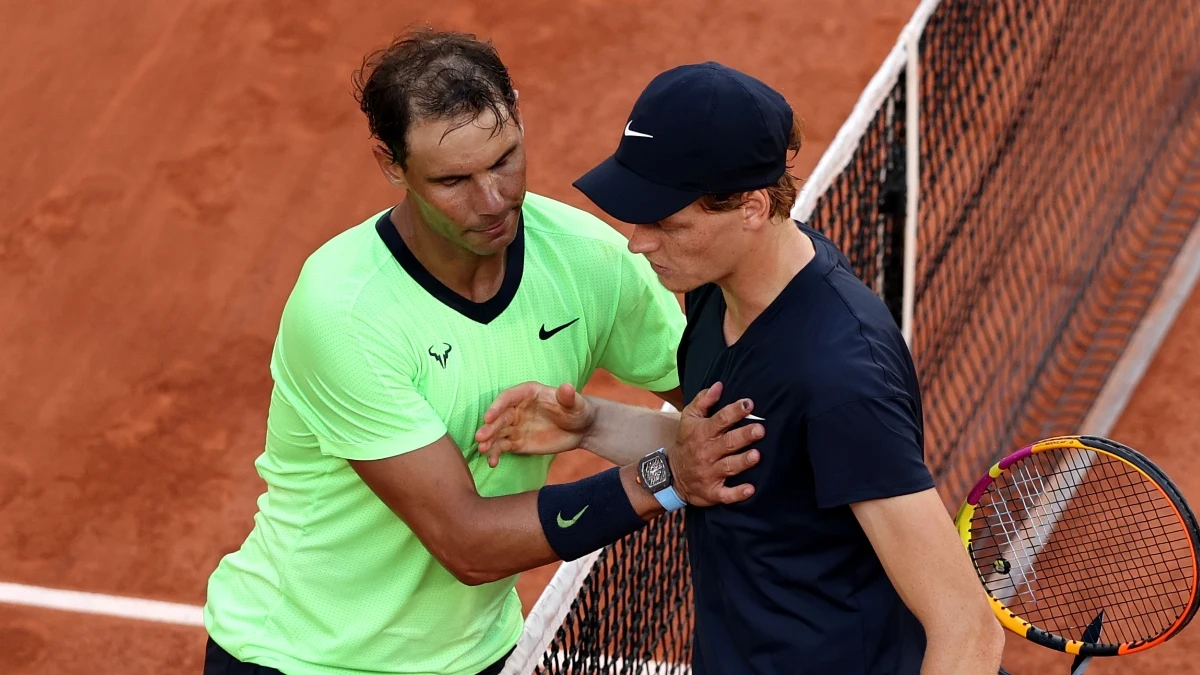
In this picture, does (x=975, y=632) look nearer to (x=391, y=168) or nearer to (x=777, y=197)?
(x=777, y=197)

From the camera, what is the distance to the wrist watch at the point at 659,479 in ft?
9.07

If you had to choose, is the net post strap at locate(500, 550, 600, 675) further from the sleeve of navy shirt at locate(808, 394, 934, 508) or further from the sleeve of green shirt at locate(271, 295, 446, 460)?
the sleeve of navy shirt at locate(808, 394, 934, 508)

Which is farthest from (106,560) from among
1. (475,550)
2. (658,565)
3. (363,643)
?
(475,550)

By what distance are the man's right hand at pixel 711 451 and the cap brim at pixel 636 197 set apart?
0.34 metres

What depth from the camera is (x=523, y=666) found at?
3.03 meters

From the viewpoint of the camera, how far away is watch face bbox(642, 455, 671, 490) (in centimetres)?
279

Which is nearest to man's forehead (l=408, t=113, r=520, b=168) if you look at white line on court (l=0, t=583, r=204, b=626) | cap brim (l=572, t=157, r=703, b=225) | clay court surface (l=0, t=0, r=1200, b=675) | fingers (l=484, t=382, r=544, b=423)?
cap brim (l=572, t=157, r=703, b=225)

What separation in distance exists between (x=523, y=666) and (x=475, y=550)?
329 millimetres

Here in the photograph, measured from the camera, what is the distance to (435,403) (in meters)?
2.98

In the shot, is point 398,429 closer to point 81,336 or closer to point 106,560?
point 106,560

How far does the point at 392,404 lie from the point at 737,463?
71 cm

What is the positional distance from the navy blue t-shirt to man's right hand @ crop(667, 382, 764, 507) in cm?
3

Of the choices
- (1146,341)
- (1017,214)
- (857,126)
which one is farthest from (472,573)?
(1017,214)

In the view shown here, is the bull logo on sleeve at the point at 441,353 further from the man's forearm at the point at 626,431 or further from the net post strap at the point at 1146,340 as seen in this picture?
the net post strap at the point at 1146,340
